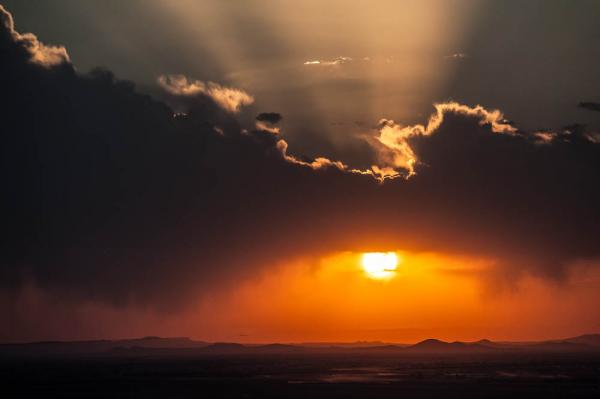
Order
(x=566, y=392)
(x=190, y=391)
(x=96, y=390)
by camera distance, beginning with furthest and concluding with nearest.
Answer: (x=96, y=390) < (x=190, y=391) < (x=566, y=392)

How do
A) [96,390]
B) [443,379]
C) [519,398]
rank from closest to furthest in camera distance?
[519,398] → [96,390] → [443,379]

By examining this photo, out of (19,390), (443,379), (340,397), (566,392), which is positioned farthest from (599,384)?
(19,390)

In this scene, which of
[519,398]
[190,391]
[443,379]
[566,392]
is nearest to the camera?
[519,398]

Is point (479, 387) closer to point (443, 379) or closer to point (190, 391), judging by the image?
point (443, 379)

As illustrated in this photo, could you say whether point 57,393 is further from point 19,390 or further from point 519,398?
point 519,398

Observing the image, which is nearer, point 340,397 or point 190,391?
point 340,397

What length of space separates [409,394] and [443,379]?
93.0 ft

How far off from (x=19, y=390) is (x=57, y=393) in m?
7.26

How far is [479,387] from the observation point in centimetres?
9244

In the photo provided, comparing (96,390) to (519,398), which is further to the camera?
(96,390)

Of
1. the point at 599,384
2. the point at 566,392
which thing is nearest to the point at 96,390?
the point at 566,392

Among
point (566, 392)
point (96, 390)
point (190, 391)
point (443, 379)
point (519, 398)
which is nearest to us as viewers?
point (519, 398)

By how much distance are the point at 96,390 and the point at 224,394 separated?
21.2 meters

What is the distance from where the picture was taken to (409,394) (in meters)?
85.5
